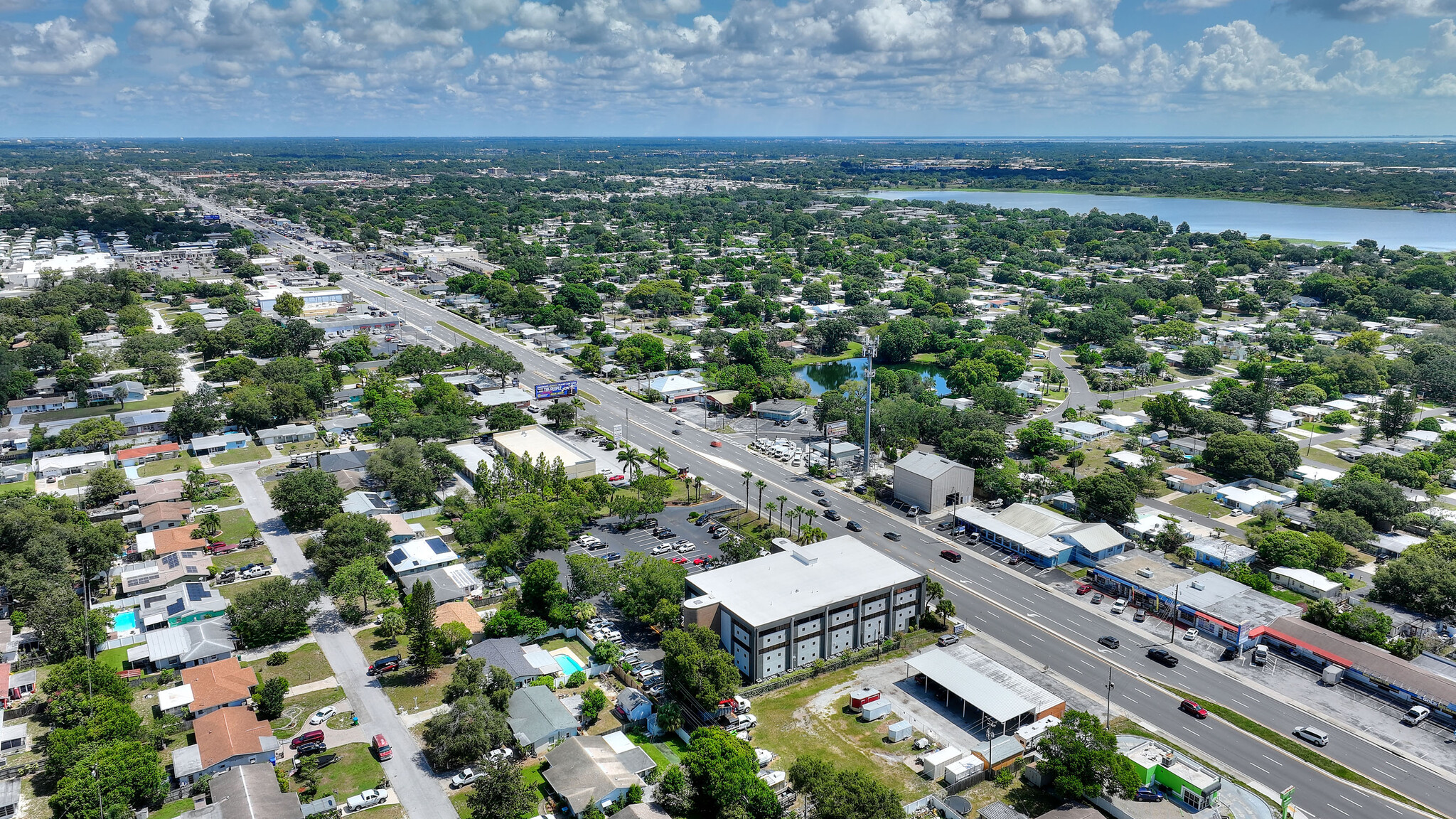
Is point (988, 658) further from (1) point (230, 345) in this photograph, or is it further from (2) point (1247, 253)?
(2) point (1247, 253)

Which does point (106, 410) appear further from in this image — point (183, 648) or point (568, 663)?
point (568, 663)

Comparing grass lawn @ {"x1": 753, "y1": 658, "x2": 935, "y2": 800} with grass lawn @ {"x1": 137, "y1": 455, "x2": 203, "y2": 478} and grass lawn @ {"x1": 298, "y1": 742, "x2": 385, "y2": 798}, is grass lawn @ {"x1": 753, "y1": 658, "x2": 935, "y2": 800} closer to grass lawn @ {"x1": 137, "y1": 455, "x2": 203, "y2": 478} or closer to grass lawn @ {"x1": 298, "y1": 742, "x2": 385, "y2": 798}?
grass lawn @ {"x1": 298, "y1": 742, "x2": 385, "y2": 798}

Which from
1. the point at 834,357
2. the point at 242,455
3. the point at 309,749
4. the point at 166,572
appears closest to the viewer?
the point at 309,749

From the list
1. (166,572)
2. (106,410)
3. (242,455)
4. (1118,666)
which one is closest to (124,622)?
(166,572)

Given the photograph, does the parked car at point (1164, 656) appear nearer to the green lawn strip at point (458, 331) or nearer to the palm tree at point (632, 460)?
the palm tree at point (632, 460)

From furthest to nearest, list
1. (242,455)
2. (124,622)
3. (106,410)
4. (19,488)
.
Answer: (106,410), (242,455), (19,488), (124,622)

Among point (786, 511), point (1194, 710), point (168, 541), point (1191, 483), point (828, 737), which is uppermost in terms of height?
point (1191, 483)
